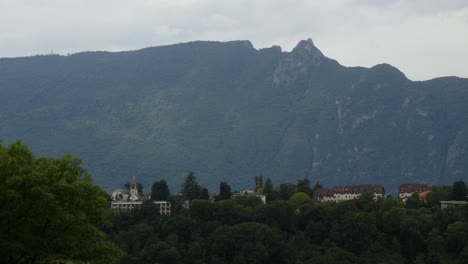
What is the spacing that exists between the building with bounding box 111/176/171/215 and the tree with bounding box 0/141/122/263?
102884 mm

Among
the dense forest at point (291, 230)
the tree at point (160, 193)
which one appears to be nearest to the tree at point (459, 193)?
the dense forest at point (291, 230)

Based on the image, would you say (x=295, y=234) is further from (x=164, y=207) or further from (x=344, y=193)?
(x=344, y=193)

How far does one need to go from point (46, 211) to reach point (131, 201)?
407 ft

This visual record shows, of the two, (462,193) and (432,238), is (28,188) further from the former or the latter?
(462,193)

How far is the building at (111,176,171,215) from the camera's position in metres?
144

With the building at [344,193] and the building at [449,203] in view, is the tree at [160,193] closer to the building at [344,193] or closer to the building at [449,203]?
the building at [344,193]

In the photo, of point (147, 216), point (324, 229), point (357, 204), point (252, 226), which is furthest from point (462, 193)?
point (147, 216)

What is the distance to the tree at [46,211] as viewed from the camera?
1359 inches

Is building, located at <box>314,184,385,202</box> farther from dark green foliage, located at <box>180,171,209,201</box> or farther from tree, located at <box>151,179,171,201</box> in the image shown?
tree, located at <box>151,179,171,201</box>

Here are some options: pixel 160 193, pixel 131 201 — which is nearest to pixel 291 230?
pixel 160 193

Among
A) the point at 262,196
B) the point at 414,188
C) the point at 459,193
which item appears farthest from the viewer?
the point at 414,188

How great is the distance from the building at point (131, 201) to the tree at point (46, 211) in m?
103

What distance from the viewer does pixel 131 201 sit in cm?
15800

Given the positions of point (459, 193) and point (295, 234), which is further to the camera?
point (459, 193)
